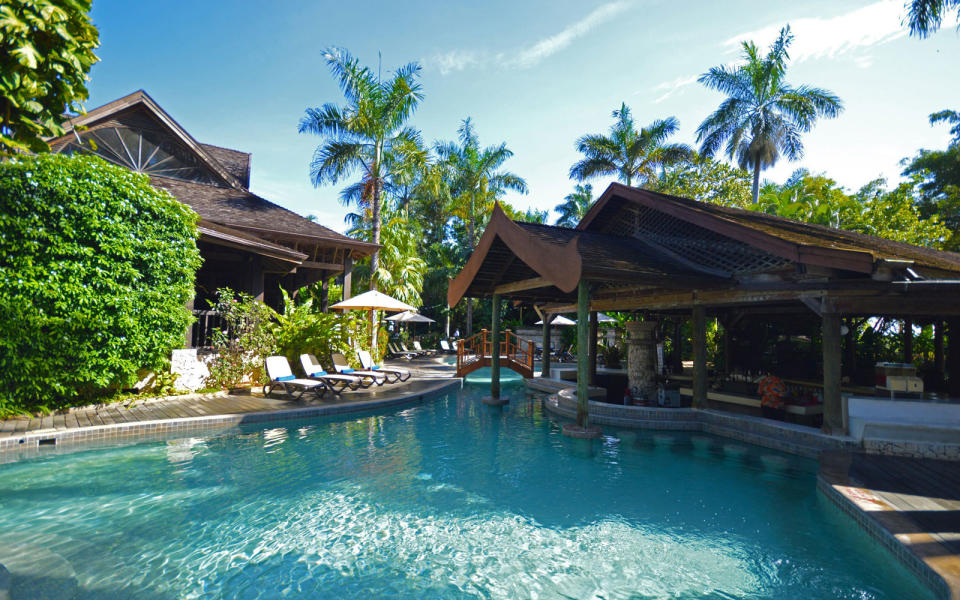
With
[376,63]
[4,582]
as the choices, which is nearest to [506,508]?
[4,582]

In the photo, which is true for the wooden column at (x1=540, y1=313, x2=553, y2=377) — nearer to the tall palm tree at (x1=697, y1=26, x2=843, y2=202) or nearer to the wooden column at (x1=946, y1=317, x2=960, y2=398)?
the wooden column at (x1=946, y1=317, x2=960, y2=398)

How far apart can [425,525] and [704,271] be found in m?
7.46

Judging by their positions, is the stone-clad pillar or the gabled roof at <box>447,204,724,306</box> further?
the stone-clad pillar

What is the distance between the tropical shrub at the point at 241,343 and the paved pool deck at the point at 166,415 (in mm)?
579

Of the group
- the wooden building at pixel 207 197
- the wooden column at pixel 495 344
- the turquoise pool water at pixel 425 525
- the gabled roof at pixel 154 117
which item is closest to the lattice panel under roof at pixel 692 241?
the turquoise pool water at pixel 425 525

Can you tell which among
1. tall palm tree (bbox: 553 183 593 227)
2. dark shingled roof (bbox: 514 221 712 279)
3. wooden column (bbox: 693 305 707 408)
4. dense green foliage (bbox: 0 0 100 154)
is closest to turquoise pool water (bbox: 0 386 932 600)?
wooden column (bbox: 693 305 707 408)

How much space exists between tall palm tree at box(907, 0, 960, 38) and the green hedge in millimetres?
17872

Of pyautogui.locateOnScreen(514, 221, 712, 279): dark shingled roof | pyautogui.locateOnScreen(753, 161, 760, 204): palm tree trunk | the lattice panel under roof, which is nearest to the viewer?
pyautogui.locateOnScreen(514, 221, 712, 279): dark shingled roof

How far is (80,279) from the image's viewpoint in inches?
323

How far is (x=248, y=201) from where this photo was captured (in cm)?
1697

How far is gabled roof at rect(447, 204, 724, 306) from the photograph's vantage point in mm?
7762

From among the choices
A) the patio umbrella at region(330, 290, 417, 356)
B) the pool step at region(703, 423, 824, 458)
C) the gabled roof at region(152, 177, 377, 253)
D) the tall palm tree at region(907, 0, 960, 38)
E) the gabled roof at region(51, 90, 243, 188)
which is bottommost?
the pool step at region(703, 423, 824, 458)

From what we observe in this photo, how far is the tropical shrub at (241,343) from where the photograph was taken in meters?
11.1

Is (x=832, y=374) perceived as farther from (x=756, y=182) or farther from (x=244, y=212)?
(x=756, y=182)
